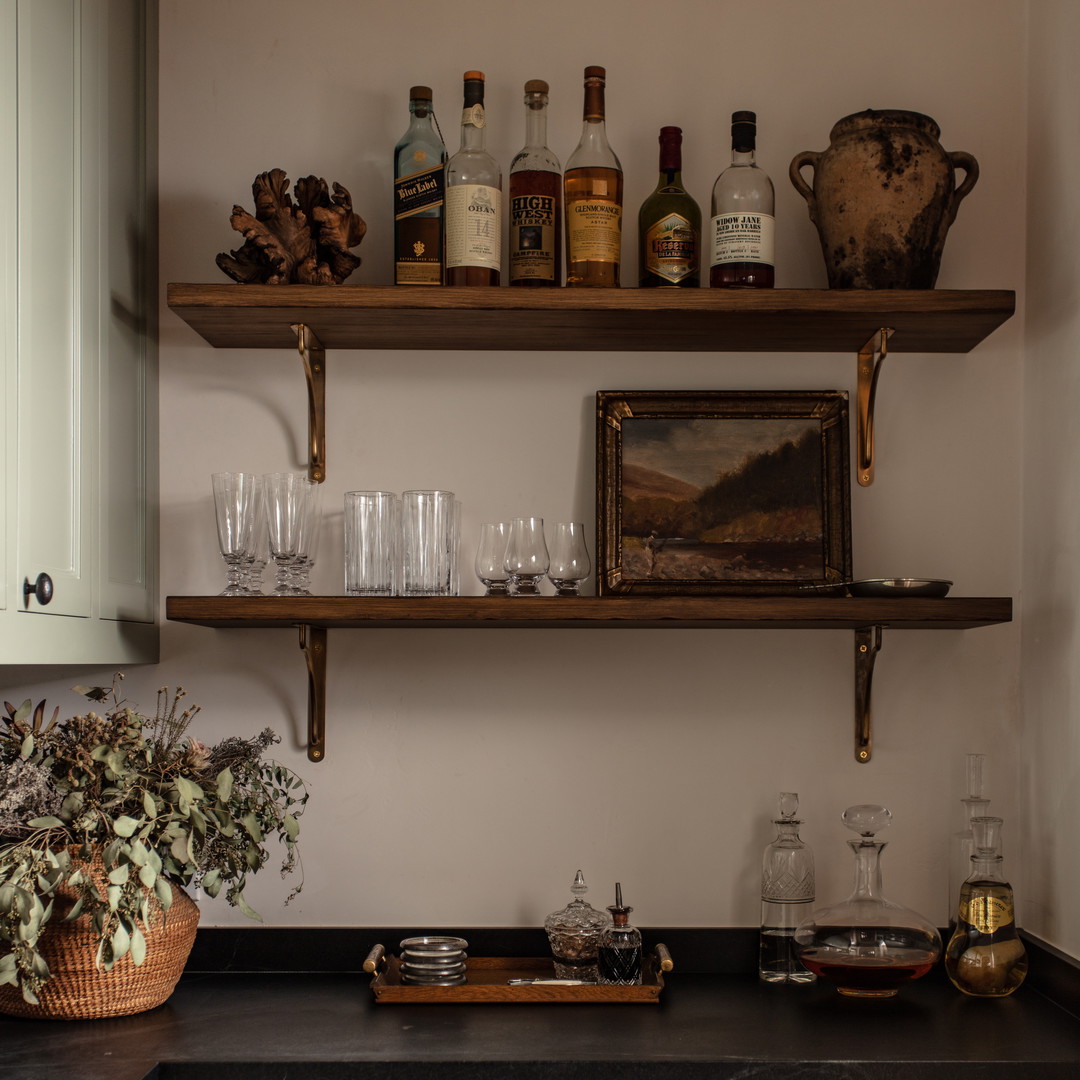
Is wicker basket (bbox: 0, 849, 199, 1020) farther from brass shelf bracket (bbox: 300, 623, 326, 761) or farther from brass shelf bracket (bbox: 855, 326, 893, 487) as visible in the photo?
brass shelf bracket (bbox: 855, 326, 893, 487)

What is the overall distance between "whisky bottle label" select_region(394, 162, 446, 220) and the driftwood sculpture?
0.07 m

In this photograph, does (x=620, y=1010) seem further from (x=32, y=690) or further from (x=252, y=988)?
(x=32, y=690)

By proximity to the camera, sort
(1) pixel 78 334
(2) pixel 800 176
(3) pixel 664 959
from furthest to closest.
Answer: (2) pixel 800 176 → (3) pixel 664 959 → (1) pixel 78 334

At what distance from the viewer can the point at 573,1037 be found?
1.42m

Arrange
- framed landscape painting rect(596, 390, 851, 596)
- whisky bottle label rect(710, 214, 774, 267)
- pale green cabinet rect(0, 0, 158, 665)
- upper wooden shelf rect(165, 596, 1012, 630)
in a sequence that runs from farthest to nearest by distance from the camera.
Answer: framed landscape painting rect(596, 390, 851, 596)
whisky bottle label rect(710, 214, 774, 267)
upper wooden shelf rect(165, 596, 1012, 630)
pale green cabinet rect(0, 0, 158, 665)

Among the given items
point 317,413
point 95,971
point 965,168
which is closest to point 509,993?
point 95,971

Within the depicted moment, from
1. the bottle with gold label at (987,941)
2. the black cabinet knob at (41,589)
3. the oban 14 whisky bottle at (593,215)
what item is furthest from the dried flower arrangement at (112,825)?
Result: the bottle with gold label at (987,941)

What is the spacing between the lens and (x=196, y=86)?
1.81 m

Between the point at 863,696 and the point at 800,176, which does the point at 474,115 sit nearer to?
the point at 800,176

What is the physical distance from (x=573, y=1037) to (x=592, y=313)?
0.95 m

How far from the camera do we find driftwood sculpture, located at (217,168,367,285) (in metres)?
1.62

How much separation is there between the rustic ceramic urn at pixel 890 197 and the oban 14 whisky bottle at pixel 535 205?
0.40 metres

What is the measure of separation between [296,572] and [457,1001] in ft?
2.07

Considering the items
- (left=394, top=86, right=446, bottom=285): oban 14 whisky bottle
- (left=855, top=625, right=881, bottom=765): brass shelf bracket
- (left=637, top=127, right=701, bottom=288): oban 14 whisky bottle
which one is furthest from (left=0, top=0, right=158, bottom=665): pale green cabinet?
(left=855, top=625, right=881, bottom=765): brass shelf bracket
